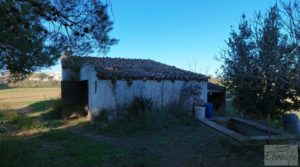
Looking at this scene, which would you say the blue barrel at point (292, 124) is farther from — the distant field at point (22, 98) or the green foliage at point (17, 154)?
the distant field at point (22, 98)

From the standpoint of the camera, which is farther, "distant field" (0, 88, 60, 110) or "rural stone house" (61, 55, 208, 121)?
"distant field" (0, 88, 60, 110)

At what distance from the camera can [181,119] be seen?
39.0ft

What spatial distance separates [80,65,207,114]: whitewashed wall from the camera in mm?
11672

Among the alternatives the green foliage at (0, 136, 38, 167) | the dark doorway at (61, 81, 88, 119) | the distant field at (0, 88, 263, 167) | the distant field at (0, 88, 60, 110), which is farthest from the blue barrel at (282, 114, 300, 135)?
the distant field at (0, 88, 60, 110)

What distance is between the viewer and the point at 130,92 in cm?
1195

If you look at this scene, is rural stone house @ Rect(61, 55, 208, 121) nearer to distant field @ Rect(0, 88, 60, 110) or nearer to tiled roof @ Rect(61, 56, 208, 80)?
tiled roof @ Rect(61, 56, 208, 80)

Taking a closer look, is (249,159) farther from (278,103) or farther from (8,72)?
(8,72)

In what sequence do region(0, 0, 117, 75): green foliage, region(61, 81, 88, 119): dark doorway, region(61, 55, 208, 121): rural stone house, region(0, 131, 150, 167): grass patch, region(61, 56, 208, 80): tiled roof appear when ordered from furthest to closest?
region(61, 81, 88, 119): dark doorway
region(61, 55, 208, 121): rural stone house
region(61, 56, 208, 80): tiled roof
region(0, 131, 150, 167): grass patch
region(0, 0, 117, 75): green foliage

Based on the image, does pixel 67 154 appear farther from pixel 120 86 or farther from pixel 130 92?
pixel 130 92

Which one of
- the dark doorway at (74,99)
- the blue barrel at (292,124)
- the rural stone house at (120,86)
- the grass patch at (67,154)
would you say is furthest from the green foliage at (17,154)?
the blue barrel at (292,124)

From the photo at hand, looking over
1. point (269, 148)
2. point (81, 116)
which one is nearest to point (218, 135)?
point (269, 148)

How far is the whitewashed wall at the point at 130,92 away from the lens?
38.3 feet

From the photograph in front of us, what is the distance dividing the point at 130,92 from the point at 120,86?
22.5 inches

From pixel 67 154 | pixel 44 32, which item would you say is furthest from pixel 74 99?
pixel 44 32
